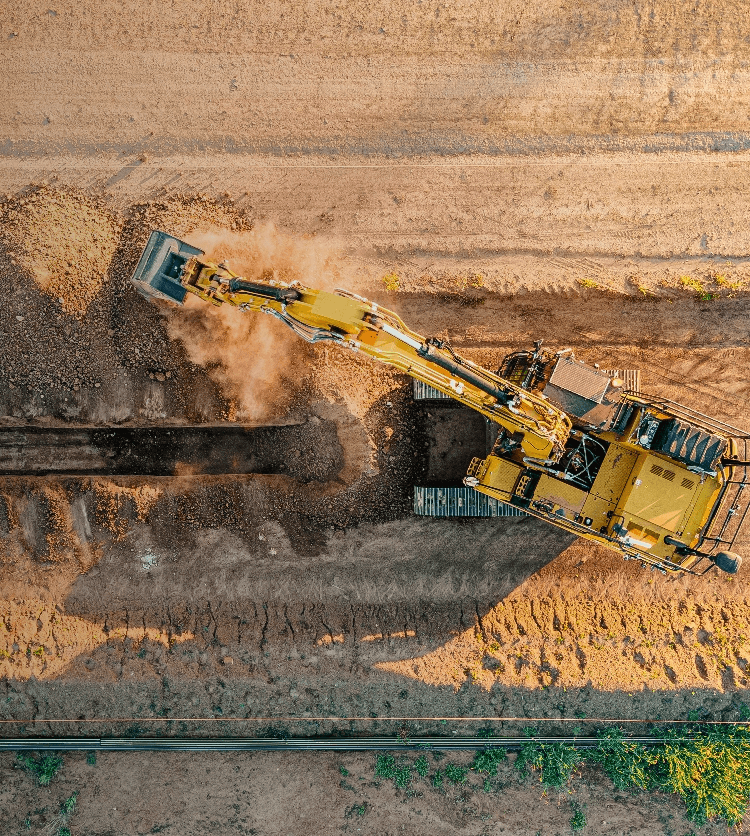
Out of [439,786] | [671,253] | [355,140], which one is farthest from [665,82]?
[439,786]

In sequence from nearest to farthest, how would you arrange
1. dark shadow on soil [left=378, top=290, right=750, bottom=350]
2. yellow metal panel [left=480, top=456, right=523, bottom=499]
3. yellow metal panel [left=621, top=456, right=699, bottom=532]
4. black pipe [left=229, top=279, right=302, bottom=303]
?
black pipe [left=229, top=279, right=302, bottom=303] < yellow metal panel [left=621, top=456, right=699, bottom=532] < yellow metal panel [left=480, top=456, right=523, bottom=499] < dark shadow on soil [left=378, top=290, right=750, bottom=350]

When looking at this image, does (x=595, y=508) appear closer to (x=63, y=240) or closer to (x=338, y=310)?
(x=338, y=310)

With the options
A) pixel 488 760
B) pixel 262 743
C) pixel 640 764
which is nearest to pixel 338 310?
pixel 262 743

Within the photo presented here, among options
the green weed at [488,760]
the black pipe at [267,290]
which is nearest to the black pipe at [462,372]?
the black pipe at [267,290]

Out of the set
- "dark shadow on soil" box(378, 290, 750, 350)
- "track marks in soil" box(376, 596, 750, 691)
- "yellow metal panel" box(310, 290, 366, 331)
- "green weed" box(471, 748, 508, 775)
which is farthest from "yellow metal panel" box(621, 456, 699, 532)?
"green weed" box(471, 748, 508, 775)

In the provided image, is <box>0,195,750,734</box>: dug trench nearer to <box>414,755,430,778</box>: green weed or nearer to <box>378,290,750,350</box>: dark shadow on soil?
<box>378,290,750,350</box>: dark shadow on soil

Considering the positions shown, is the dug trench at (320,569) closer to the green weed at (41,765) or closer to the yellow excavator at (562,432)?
the green weed at (41,765)
